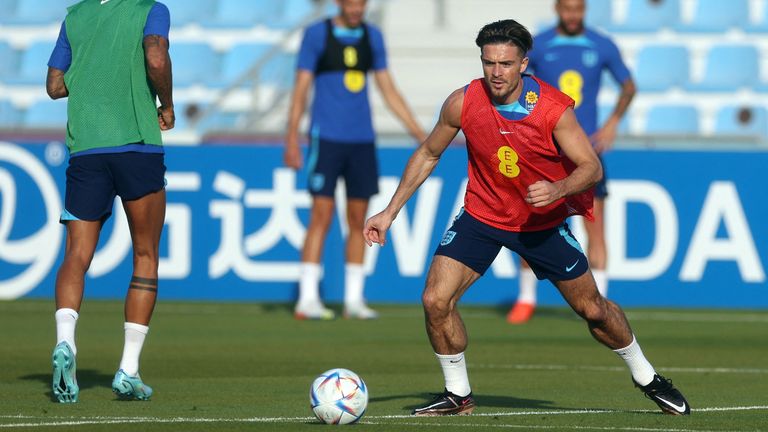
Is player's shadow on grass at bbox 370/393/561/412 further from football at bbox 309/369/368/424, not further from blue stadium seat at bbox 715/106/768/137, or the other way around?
blue stadium seat at bbox 715/106/768/137

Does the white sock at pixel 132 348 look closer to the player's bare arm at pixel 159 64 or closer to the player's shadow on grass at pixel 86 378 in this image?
the player's shadow on grass at pixel 86 378

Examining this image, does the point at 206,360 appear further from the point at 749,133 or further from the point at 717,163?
the point at 749,133

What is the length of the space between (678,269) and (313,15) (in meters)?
6.12

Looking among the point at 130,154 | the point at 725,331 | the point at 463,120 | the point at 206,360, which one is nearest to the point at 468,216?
the point at 463,120

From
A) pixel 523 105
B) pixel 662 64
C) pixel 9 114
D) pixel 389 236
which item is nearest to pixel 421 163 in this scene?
pixel 523 105

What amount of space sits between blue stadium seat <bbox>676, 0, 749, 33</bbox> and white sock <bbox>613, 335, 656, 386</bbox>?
12.8 meters

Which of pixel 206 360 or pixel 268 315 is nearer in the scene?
pixel 206 360

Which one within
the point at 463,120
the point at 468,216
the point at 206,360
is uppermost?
the point at 463,120

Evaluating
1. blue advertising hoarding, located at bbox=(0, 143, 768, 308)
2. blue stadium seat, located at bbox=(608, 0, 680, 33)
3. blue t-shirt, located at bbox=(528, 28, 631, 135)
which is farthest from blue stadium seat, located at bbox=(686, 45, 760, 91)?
blue t-shirt, located at bbox=(528, 28, 631, 135)

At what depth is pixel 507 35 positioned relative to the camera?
6734mm

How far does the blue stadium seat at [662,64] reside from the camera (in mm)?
18516

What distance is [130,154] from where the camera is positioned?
755 centimetres

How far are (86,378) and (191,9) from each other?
1250cm

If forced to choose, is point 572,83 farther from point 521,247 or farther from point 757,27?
point 757,27
